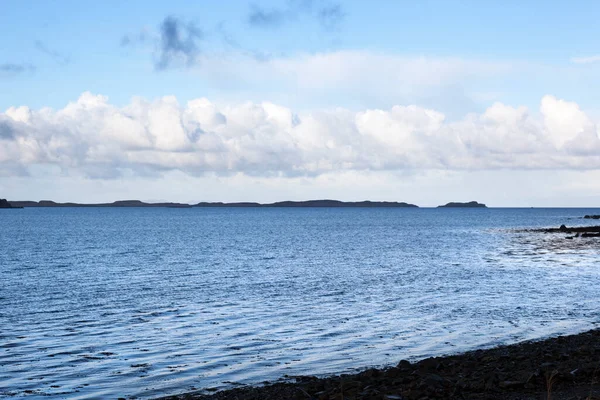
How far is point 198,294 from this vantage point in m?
36.7

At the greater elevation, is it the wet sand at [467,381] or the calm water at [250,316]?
the wet sand at [467,381]

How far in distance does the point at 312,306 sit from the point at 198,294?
819cm

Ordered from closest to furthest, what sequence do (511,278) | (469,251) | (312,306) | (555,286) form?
(312,306) → (555,286) → (511,278) → (469,251)

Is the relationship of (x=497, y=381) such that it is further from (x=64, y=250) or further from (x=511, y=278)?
(x=64, y=250)

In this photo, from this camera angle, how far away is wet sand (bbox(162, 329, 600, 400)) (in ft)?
45.4

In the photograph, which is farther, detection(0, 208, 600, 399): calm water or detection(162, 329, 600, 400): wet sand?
detection(0, 208, 600, 399): calm water

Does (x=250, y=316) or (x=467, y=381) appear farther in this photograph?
(x=250, y=316)

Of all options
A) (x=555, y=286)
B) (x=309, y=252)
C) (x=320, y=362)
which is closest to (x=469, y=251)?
(x=309, y=252)

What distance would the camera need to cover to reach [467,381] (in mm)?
14812

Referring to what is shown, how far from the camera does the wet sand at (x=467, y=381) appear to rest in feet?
45.4

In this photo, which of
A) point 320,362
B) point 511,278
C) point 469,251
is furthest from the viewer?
point 469,251

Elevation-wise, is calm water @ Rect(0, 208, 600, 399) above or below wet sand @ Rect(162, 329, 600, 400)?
below

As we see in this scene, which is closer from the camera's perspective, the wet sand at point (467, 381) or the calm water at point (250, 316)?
the wet sand at point (467, 381)

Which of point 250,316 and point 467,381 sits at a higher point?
point 467,381
